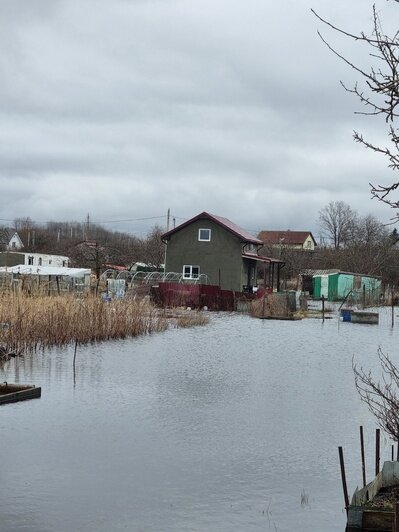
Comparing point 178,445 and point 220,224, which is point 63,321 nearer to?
point 178,445

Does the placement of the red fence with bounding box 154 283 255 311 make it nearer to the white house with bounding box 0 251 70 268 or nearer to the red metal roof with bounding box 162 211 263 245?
the red metal roof with bounding box 162 211 263 245

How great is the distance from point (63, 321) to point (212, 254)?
3069 centimetres

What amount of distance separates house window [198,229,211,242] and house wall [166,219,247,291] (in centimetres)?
21

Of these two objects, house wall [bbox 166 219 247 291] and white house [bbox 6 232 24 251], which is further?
white house [bbox 6 232 24 251]

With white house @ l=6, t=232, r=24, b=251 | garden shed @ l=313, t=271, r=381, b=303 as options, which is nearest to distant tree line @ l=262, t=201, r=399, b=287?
garden shed @ l=313, t=271, r=381, b=303

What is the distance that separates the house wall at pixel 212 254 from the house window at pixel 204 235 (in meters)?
0.21

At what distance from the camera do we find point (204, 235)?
53.7m

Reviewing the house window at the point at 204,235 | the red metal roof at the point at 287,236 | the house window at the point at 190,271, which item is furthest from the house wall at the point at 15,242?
the house window at the point at 204,235

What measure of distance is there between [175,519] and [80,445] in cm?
314

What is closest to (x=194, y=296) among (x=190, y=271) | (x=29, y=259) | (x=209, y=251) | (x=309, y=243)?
(x=209, y=251)

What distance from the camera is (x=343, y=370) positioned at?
65.5 ft

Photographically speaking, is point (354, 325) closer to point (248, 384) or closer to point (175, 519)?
point (248, 384)

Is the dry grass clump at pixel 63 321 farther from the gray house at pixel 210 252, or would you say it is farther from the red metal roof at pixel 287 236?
the red metal roof at pixel 287 236

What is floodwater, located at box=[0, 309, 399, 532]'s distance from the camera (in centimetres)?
818
